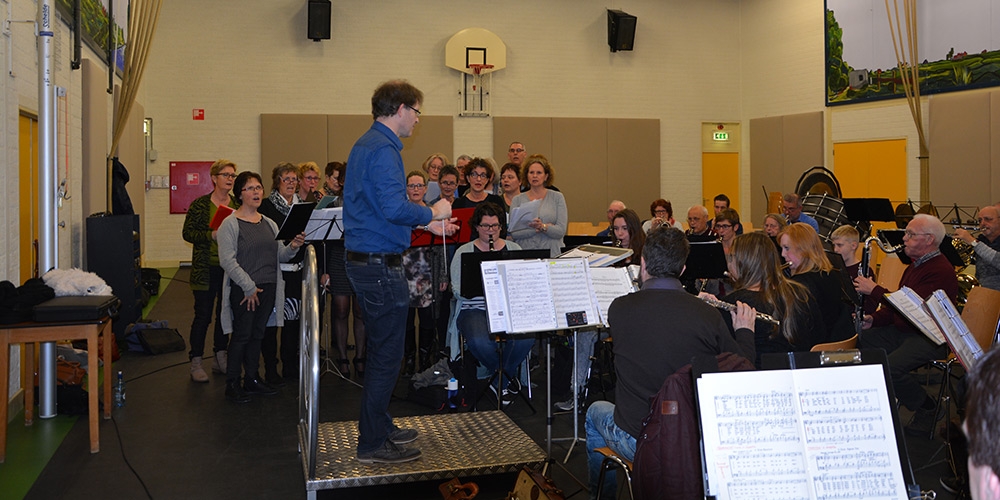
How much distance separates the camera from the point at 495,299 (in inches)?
164

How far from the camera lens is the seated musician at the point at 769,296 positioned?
402 cm

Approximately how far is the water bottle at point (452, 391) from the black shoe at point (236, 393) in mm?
1393

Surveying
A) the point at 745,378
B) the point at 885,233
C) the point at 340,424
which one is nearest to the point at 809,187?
the point at 885,233

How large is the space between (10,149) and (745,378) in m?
4.94

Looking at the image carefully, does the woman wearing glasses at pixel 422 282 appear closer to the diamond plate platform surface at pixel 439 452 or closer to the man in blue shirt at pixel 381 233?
the diamond plate platform surface at pixel 439 452

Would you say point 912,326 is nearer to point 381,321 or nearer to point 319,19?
point 381,321

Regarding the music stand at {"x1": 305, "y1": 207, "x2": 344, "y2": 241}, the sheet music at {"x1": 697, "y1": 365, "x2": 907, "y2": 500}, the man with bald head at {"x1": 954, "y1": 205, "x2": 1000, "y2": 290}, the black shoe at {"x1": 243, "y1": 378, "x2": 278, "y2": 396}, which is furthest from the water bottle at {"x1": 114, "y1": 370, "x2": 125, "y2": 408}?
the man with bald head at {"x1": 954, "y1": 205, "x2": 1000, "y2": 290}

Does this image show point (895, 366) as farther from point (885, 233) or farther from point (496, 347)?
point (885, 233)

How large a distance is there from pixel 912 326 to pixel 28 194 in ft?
19.8

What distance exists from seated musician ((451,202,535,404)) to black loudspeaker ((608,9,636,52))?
9797mm

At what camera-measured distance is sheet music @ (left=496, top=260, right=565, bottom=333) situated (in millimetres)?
4117

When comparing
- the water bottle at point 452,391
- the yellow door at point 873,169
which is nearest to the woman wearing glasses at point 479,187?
the water bottle at point 452,391

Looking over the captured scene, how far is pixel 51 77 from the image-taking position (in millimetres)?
5500

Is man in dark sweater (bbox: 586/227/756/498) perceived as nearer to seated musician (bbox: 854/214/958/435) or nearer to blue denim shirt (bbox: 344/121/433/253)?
blue denim shirt (bbox: 344/121/433/253)
